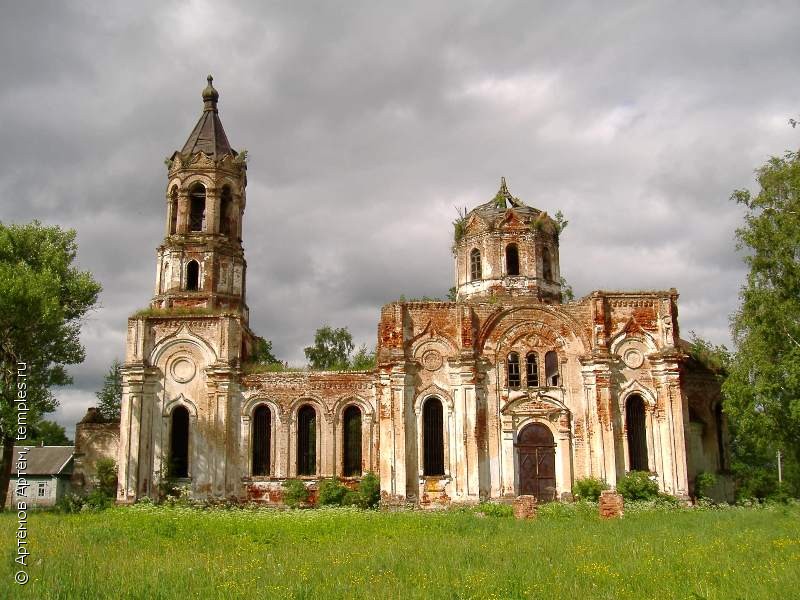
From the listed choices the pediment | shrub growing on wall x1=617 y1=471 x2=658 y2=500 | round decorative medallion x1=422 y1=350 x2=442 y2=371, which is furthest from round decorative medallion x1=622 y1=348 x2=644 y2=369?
round decorative medallion x1=422 y1=350 x2=442 y2=371

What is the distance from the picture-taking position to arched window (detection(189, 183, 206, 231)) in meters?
30.1

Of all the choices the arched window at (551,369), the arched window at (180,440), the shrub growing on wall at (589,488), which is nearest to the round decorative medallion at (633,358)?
the arched window at (551,369)

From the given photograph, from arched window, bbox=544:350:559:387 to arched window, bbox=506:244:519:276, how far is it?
4028 millimetres

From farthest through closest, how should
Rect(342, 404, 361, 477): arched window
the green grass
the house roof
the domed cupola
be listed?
the house roof
the domed cupola
Rect(342, 404, 361, 477): arched window
the green grass

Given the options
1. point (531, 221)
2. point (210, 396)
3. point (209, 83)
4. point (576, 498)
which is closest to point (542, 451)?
point (576, 498)

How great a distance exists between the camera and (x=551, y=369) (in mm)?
26594

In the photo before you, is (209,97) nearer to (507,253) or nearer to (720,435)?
(507,253)

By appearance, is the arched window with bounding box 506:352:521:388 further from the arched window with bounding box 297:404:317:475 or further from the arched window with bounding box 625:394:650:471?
the arched window with bounding box 297:404:317:475

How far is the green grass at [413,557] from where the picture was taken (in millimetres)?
9781

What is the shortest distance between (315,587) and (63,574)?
146 inches

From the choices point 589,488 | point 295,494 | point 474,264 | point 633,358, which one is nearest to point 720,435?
point 633,358

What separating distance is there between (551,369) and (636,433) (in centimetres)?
363

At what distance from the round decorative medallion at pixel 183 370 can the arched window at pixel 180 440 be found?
105 centimetres

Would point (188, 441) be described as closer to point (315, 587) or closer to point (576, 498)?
point (576, 498)
